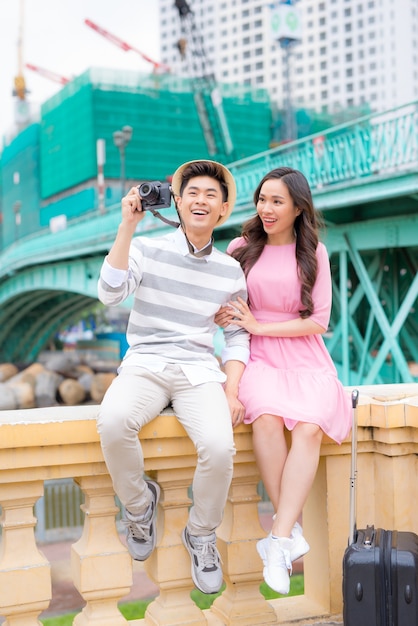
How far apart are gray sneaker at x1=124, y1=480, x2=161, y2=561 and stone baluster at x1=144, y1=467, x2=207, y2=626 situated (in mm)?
34

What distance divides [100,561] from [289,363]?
902mm

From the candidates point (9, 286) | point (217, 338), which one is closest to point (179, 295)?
point (217, 338)

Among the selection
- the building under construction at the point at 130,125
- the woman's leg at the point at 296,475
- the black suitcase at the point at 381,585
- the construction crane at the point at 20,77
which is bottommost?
the black suitcase at the point at 381,585

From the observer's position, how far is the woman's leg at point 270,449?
7.74ft

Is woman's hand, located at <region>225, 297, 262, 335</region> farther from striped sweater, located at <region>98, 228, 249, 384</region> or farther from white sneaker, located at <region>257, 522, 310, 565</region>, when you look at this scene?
white sneaker, located at <region>257, 522, 310, 565</region>

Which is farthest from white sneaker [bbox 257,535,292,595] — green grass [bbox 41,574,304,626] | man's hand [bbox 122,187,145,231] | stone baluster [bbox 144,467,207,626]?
green grass [bbox 41,574,304,626]

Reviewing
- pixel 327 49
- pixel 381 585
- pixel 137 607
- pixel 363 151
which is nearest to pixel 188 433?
pixel 381 585

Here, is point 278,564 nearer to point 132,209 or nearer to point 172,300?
point 172,300

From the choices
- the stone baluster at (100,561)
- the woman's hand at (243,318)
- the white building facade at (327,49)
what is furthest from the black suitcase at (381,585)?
the white building facade at (327,49)

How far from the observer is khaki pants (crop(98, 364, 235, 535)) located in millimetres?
2143

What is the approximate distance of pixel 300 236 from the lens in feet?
9.30

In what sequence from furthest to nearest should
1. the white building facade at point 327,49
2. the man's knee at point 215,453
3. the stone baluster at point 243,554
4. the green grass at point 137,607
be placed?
the white building facade at point 327,49 < the green grass at point 137,607 < the stone baluster at point 243,554 < the man's knee at point 215,453

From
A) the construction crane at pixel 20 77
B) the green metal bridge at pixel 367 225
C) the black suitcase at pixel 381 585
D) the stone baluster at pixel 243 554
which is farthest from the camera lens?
the construction crane at pixel 20 77

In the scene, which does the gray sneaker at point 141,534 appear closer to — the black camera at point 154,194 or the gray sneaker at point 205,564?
the gray sneaker at point 205,564
